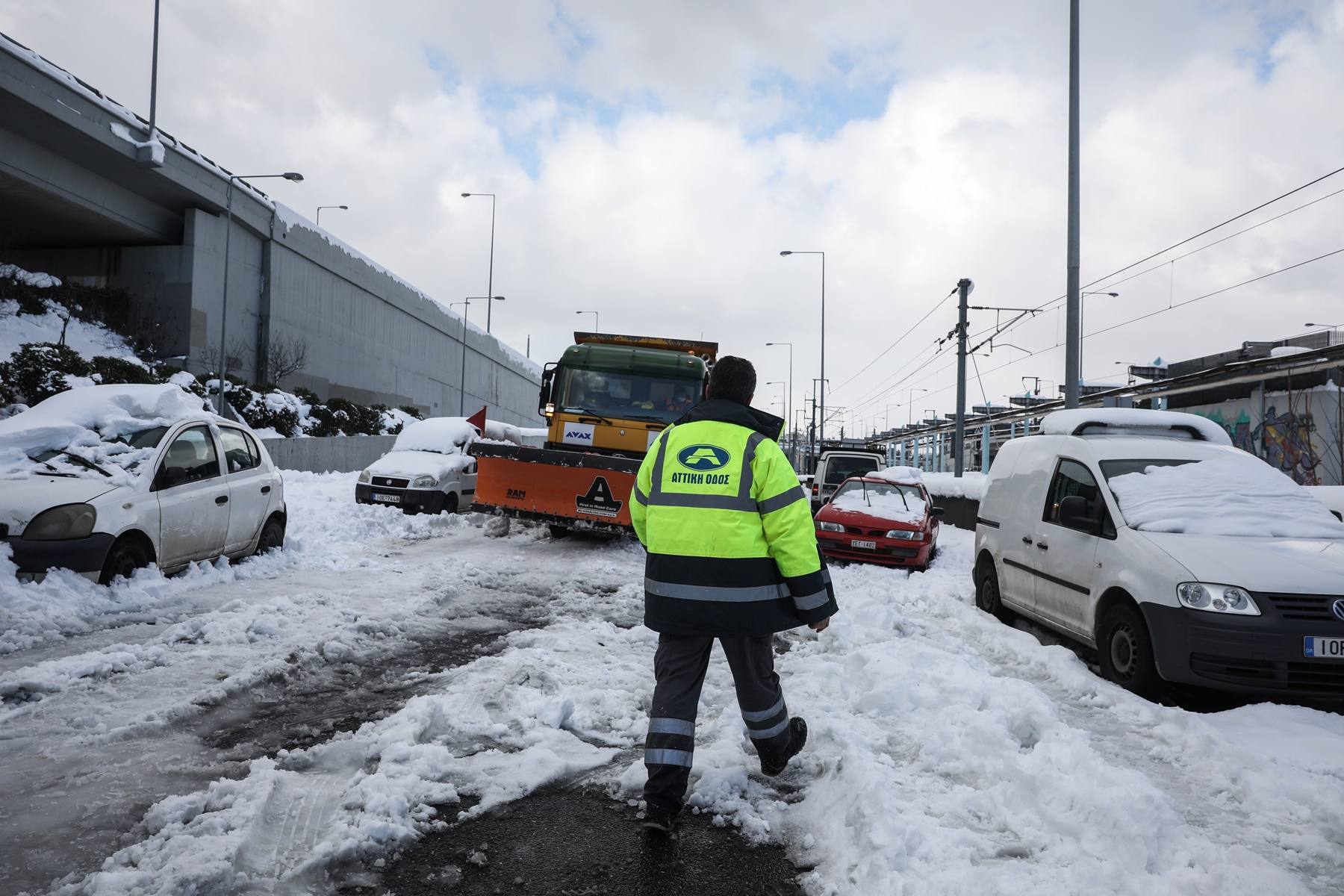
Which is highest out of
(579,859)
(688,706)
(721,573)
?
(721,573)

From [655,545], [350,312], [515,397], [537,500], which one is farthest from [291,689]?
[515,397]

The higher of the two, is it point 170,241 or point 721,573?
point 170,241

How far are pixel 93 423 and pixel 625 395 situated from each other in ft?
21.3

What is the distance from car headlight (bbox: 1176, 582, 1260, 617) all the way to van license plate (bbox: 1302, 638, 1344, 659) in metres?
0.29

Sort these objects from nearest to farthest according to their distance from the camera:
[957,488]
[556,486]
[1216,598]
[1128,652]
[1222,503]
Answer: [1216,598] < [1128,652] < [1222,503] < [556,486] < [957,488]

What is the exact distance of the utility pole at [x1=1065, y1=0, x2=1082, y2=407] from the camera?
505 inches

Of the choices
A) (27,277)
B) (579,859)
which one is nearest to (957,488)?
(579,859)

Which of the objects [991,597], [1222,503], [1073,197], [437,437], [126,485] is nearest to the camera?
[1222,503]

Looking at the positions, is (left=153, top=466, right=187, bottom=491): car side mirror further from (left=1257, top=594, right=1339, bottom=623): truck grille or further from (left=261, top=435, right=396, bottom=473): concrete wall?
(left=261, top=435, right=396, bottom=473): concrete wall

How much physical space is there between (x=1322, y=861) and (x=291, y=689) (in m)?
4.77

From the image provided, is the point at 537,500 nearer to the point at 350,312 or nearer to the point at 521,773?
the point at 521,773

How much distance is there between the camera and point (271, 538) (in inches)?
349

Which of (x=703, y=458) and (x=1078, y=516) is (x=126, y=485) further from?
(x=1078, y=516)

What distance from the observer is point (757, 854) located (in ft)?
9.86
